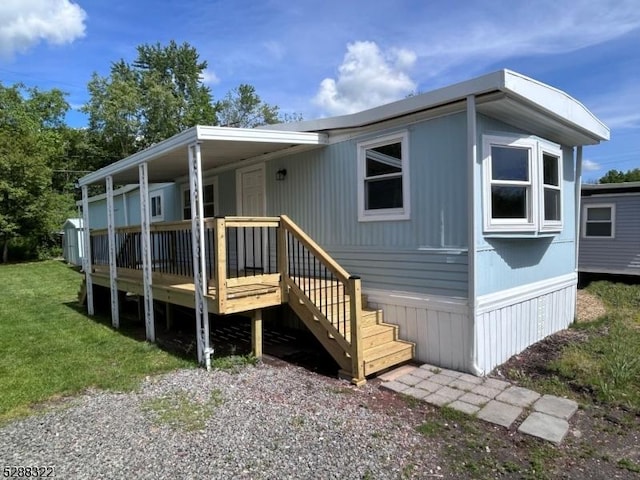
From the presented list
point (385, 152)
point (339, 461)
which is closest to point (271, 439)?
point (339, 461)

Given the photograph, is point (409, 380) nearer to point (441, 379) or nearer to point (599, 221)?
point (441, 379)

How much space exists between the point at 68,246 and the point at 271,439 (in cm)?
1875

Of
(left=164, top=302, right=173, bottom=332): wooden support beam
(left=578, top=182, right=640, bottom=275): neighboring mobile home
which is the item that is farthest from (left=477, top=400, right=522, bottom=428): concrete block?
(left=578, top=182, right=640, bottom=275): neighboring mobile home

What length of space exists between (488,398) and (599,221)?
36.2 feet

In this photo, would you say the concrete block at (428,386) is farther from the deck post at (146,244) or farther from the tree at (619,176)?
the tree at (619,176)

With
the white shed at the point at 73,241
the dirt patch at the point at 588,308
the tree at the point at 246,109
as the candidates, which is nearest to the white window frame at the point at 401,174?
the dirt patch at the point at 588,308

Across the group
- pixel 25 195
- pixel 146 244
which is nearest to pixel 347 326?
pixel 146 244

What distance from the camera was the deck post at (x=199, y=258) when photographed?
513 centimetres

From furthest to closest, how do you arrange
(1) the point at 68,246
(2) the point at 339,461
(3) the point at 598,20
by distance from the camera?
1. (1) the point at 68,246
2. (3) the point at 598,20
3. (2) the point at 339,461

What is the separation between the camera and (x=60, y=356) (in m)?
5.59

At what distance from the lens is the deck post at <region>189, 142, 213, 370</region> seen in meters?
5.13

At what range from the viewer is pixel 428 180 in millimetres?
5207

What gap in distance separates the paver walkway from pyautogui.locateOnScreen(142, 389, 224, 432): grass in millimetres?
1834

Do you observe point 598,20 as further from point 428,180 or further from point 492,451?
point 492,451
